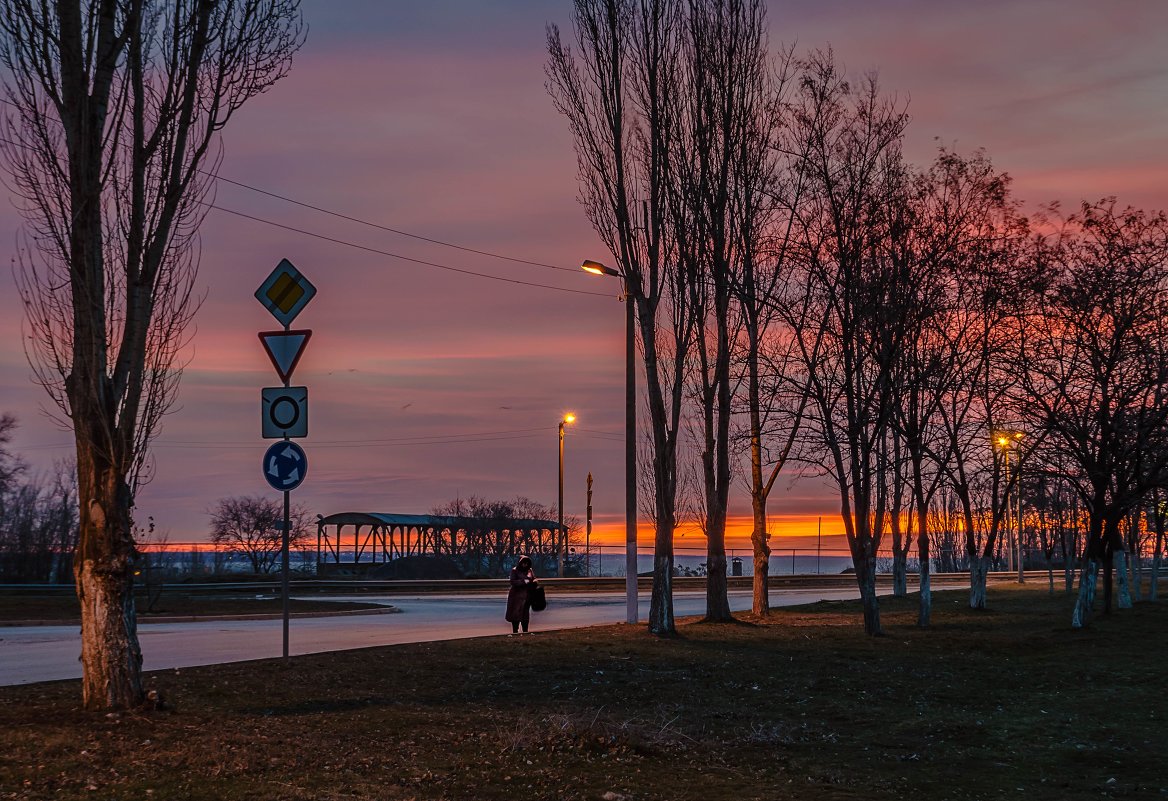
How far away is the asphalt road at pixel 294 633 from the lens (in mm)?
16797

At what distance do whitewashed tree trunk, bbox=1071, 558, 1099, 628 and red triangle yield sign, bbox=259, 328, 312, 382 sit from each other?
57.9 feet

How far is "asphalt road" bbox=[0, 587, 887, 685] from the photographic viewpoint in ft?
55.1

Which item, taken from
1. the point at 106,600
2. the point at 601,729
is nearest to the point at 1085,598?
the point at 601,729

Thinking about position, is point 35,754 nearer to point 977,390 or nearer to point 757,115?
point 757,115

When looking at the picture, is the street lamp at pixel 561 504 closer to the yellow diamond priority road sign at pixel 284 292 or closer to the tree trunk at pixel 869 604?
the tree trunk at pixel 869 604

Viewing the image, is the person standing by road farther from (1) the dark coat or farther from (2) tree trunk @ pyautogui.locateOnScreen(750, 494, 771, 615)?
(2) tree trunk @ pyautogui.locateOnScreen(750, 494, 771, 615)

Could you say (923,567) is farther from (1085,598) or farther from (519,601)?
(519,601)

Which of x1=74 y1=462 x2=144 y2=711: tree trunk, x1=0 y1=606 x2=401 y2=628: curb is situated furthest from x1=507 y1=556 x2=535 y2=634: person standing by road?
x1=74 y1=462 x2=144 y2=711: tree trunk

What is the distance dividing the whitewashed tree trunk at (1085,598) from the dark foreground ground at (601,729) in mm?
5772

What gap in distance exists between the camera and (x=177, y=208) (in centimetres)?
1061

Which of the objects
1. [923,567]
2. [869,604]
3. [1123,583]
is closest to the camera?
[869,604]

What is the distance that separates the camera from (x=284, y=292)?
13328mm

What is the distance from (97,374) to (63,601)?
26.8 meters

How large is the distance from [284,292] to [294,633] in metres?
11.5
